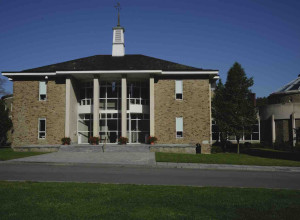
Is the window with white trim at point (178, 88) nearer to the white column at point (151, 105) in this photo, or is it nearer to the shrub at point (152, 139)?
the white column at point (151, 105)

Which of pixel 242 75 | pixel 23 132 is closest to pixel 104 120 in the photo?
pixel 23 132

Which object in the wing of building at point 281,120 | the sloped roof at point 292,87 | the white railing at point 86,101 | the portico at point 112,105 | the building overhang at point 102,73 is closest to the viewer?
the building overhang at point 102,73

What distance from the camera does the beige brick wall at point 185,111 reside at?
27.5 metres

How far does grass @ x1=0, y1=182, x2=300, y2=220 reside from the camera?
19.5ft

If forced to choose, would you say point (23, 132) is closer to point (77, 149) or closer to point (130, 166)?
point (77, 149)

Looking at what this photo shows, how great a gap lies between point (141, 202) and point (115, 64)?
23129 millimetres

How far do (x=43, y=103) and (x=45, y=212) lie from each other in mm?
23611

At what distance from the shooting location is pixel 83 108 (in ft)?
96.2

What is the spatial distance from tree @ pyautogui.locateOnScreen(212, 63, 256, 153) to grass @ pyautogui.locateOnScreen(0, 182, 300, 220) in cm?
2368

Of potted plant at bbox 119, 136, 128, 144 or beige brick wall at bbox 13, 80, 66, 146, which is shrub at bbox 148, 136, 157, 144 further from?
beige brick wall at bbox 13, 80, 66, 146

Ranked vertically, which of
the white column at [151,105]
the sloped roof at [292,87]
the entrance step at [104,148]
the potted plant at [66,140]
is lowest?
the entrance step at [104,148]

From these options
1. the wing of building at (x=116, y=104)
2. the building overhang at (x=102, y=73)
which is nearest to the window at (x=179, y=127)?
the wing of building at (x=116, y=104)

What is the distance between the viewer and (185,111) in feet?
91.2

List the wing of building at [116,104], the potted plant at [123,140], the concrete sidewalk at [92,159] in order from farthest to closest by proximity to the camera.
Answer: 1. the wing of building at [116,104]
2. the potted plant at [123,140]
3. the concrete sidewalk at [92,159]
